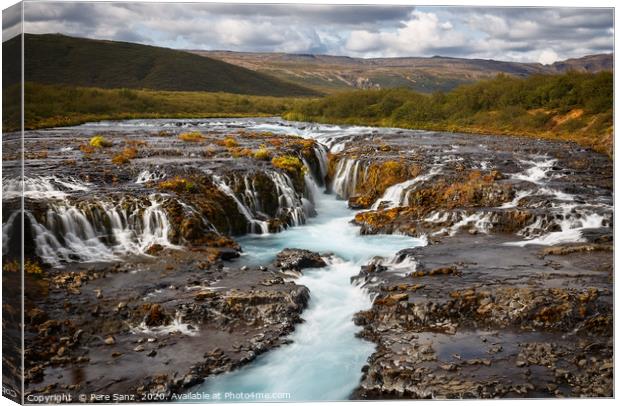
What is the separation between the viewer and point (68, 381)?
8125 mm

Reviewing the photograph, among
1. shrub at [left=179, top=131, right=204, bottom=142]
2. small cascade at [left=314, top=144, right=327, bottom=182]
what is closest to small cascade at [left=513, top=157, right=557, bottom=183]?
small cascade at [left=314, top=144, right=327, bottom=182]

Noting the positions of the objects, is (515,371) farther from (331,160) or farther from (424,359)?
(331,160)

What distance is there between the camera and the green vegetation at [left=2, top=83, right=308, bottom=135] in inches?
333

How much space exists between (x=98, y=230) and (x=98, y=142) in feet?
6.33

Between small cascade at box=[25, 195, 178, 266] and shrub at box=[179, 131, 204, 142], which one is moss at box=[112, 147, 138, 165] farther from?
shrub at box=[179, 131, 204, 142]

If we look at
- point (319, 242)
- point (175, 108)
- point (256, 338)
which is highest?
point (175, 108)

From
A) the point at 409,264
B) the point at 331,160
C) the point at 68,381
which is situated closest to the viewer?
the point at 68,381

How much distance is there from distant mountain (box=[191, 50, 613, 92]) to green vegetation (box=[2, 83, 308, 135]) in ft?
6.48

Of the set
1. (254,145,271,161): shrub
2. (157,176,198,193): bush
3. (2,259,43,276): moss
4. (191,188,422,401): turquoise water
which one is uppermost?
(254,145,271,161): shrub

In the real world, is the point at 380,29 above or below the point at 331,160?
above

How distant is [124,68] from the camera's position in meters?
10.0

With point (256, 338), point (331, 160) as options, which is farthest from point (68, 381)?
point (331, 160)

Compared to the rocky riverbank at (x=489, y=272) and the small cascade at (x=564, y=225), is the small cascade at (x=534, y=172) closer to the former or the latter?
the rocky riverbank at (x=489, y=272)

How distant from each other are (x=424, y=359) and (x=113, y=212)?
6.32 meters
